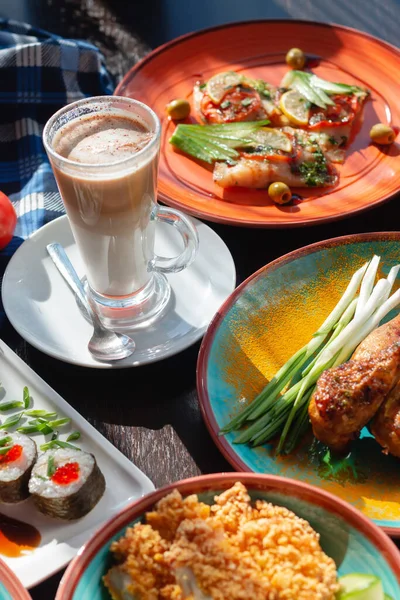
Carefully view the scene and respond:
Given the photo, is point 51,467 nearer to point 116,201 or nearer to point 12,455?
point 12,455

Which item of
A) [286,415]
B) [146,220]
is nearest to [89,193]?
[146,220]

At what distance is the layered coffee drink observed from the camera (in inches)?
67.6

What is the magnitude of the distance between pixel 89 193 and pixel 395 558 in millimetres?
1088

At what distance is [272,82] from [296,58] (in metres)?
0.14

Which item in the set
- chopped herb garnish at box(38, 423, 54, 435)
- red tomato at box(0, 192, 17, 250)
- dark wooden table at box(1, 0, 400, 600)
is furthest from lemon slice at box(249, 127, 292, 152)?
chopped herb garnish at box(38, 423, 54, 435)

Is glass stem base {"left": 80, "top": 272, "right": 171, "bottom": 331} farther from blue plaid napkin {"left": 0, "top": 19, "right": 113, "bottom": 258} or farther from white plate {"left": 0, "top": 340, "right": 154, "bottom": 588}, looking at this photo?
blue plaid napkin {"left": 0, "top": 19, "right": 113, "bottom": 258}

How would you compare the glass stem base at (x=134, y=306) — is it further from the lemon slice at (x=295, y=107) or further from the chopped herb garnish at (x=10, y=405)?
the lemon slice at (x=295, y=107)

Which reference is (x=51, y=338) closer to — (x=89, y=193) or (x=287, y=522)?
(x=89, y=193)

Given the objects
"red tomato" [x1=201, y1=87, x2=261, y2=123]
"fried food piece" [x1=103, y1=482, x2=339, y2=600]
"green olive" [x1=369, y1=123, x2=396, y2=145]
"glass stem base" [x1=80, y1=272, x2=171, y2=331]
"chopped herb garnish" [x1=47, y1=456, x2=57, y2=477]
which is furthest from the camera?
"red tomato" [x1=201, y1=87, x2=261, y2=123]

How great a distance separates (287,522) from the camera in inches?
50.6

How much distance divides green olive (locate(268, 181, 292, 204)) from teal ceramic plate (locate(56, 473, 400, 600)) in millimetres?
1204

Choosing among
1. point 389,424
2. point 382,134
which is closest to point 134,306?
point 389,424

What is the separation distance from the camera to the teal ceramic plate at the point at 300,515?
121cm

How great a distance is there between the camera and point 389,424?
156 centimetres
